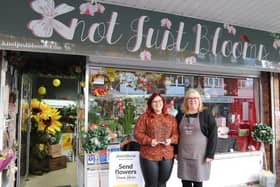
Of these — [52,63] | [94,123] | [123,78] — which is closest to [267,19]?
[123,78]

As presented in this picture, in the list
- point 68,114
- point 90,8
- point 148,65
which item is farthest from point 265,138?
point 68,114

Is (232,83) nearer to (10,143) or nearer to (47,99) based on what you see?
(10,143)

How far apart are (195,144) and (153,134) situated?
400mm

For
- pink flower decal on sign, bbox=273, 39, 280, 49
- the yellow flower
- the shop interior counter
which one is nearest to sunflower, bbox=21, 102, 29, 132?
the yellow flower

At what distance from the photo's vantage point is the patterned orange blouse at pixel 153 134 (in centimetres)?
213

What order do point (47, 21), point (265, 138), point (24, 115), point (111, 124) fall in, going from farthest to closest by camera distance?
point (24, 115)
point (265, 138)
point (111, 124)
point (47, 21)

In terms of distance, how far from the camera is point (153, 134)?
2164 millimetres

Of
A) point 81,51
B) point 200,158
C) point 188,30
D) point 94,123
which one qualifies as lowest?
point 200,158

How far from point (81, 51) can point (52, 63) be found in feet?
4.15

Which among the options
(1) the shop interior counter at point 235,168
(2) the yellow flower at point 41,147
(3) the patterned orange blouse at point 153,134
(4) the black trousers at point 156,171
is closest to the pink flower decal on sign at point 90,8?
(3) the patterned orange blouse at point 153,134

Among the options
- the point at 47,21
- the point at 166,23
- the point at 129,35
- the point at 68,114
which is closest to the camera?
the point at 47,21

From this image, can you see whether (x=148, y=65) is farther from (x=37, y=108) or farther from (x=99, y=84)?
(x=37, y=108)

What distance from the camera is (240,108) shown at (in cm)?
371

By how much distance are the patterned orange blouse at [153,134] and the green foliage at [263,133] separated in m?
1.83
